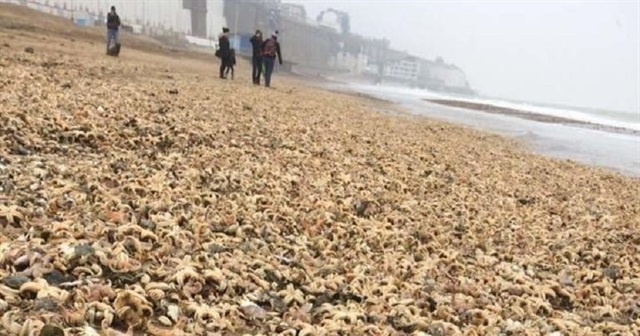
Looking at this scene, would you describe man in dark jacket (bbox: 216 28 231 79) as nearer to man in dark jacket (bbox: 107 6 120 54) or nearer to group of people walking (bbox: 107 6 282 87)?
group of people walking (bbox: 107 6 282 87)

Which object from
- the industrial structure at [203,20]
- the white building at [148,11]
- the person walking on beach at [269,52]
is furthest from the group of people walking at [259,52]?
the white building at [148,11]

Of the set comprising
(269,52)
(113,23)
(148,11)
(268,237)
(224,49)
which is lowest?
(268,237)

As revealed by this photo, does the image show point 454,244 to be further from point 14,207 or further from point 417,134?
point 417,134

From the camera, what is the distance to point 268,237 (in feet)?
21.9

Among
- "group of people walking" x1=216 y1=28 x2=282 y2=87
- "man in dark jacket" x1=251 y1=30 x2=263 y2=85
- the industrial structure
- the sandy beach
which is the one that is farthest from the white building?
the sandy beach

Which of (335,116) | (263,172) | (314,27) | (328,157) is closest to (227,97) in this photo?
(335,116)

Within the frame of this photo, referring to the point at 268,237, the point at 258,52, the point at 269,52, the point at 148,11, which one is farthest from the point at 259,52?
the point at 148,11

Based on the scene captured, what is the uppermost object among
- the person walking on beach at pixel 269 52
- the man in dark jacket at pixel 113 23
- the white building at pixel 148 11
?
the white building at pixel 148 11

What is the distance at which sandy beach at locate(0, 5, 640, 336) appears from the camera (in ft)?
15.4

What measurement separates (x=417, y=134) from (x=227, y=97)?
6361 millimetres

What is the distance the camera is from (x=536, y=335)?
17.0ft

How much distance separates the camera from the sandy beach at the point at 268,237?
469cm

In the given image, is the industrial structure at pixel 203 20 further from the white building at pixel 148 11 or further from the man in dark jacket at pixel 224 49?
the man in dark jacket at pixel 224 49

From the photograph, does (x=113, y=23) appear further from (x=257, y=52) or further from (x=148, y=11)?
(x=148, y=11)
